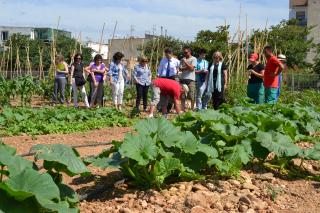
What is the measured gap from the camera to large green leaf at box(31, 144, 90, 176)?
3.54 m

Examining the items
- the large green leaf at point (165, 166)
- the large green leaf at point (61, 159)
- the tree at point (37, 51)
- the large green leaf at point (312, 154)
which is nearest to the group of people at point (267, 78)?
the large green leaf at point (312, 154)

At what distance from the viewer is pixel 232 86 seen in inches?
611

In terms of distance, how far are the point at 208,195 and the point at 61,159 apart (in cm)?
145

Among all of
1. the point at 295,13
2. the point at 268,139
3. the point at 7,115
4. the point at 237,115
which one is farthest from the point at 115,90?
the point at 295,13

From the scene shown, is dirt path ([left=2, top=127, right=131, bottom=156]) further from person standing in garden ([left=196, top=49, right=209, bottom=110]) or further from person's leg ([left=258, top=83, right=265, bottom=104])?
person standing in garden ([left=196, top=49, right=209, bottom=110])

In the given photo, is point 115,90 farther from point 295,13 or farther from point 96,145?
point 295,13

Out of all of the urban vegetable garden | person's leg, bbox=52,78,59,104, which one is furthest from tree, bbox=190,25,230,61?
the urban vegetable garden

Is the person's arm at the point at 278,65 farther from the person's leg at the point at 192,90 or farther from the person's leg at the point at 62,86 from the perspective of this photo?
the person's leg at the point at 62,86

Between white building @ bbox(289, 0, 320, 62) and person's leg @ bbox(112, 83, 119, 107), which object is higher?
white building @ bbox(289, 0, 320, 62)

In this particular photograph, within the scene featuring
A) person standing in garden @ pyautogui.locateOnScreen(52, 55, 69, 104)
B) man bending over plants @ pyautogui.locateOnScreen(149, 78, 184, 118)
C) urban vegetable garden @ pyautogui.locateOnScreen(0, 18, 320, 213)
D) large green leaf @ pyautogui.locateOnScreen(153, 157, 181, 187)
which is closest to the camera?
urban vegetable garden @ pyautogui.locateOnScreen(0, 18, 320, 213)

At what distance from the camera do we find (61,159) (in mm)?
3557

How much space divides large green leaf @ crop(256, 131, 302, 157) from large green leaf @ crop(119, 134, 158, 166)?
123 centimetres

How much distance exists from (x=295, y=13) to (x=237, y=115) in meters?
63.9

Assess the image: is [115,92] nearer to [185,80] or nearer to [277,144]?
[185,80]
